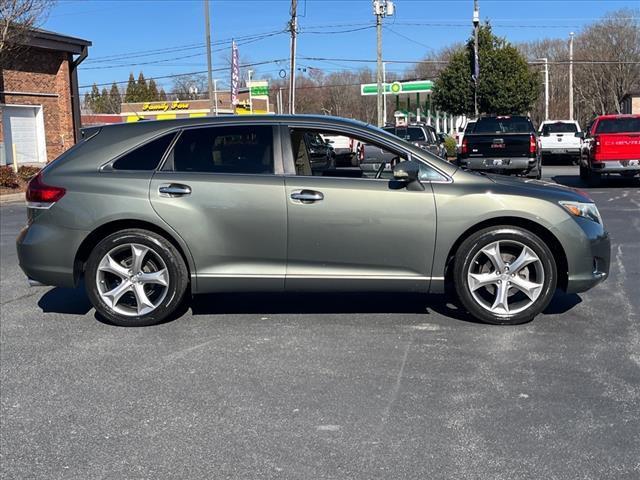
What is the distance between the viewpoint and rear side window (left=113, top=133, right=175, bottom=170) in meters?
5.63

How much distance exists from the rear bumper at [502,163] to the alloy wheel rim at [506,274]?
11418mm

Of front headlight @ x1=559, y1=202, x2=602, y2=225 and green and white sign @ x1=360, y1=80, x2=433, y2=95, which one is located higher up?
green and white sign @ x1=360, y1=80, x2=433, y2=95

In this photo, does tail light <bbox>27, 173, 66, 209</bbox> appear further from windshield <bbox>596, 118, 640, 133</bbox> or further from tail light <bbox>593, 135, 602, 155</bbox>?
windshield <bbox>596, 118, 640, 133</bbox>

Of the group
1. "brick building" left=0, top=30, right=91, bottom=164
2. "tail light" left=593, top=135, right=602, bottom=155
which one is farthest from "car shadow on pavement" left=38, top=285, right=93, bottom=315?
"brick building" left=0, top=30, right=91, bottom=164

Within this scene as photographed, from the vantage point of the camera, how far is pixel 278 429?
371 centimetres

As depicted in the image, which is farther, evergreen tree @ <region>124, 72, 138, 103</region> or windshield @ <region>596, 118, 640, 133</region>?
evergreen tree @ <region>124, 72, 138, 103</region>

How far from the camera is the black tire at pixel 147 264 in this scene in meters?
5.48

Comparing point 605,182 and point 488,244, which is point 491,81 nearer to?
point 605,182

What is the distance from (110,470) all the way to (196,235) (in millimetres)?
2429

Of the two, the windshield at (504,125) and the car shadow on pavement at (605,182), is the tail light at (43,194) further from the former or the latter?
the windshield at (504,125)

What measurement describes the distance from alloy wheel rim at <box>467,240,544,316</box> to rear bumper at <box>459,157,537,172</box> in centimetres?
1142

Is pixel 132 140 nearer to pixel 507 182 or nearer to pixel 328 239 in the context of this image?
pixel 328 239

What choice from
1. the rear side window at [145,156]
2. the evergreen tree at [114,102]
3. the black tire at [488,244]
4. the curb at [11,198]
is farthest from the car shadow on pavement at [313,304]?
the evergreen tree at [114,102]

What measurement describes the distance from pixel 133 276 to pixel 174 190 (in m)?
0.78
